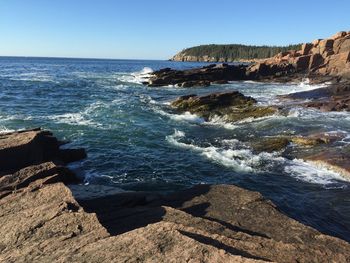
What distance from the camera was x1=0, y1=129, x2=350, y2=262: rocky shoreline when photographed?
211 inches

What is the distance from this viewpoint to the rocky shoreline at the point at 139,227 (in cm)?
536

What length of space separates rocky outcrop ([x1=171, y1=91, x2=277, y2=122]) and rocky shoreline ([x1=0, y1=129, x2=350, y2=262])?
19.1m

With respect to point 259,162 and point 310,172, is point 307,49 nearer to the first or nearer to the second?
point 259,162

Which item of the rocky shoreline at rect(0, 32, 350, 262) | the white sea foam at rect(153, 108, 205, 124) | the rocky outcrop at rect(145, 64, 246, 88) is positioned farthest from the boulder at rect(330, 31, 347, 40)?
the rocky shoreline at rect(0, 32, 350, 262)

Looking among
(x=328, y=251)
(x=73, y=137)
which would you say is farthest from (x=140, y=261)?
(x=73, y=137)

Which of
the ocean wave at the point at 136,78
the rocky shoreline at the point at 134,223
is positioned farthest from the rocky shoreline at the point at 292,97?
the ocean wave at the point at 136,78

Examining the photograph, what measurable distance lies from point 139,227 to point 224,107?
25.7m

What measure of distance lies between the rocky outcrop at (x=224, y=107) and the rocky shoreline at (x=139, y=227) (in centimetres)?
1913

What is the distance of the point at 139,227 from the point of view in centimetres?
727

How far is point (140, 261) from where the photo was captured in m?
5.01

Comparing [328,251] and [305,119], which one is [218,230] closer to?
[328,251]

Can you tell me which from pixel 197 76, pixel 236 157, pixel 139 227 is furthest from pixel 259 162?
pixel 197 76

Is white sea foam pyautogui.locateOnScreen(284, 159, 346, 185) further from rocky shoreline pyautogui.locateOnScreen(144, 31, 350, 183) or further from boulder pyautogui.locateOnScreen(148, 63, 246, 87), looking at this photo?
boulder pyautogui.locateOnScreen(148, 63, 246, 87)

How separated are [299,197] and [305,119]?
1389 cm
